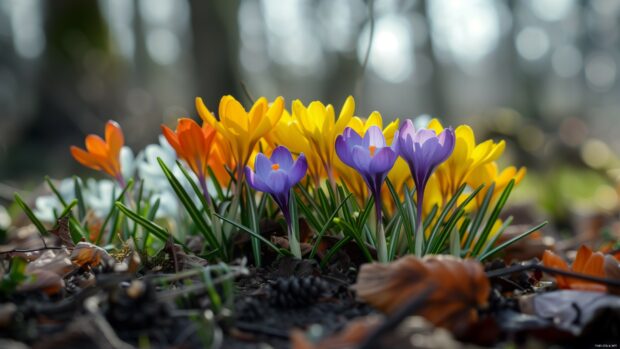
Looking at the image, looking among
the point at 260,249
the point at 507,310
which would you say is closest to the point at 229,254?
the point at 260,249

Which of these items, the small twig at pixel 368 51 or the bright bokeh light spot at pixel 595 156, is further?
the bright bokeh light spot at pixel 595 156

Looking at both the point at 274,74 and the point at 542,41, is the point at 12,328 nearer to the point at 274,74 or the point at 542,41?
the point at 542,41

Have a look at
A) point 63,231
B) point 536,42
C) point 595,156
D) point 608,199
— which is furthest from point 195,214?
point 536,42

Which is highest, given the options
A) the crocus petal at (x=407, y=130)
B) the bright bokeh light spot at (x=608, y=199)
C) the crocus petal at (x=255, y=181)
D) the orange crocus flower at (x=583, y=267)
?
the crocus petal at (x=407, y=130)

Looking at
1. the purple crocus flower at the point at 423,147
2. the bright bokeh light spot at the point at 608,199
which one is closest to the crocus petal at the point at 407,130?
the purple crocus flower at the point at 423,147

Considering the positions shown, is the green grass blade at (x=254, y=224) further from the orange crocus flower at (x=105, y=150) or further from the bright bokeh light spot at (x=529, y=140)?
the bright bokeh light spot at (x=529, y=140)

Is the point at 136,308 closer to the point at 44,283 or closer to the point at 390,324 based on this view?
the point at 44,283
